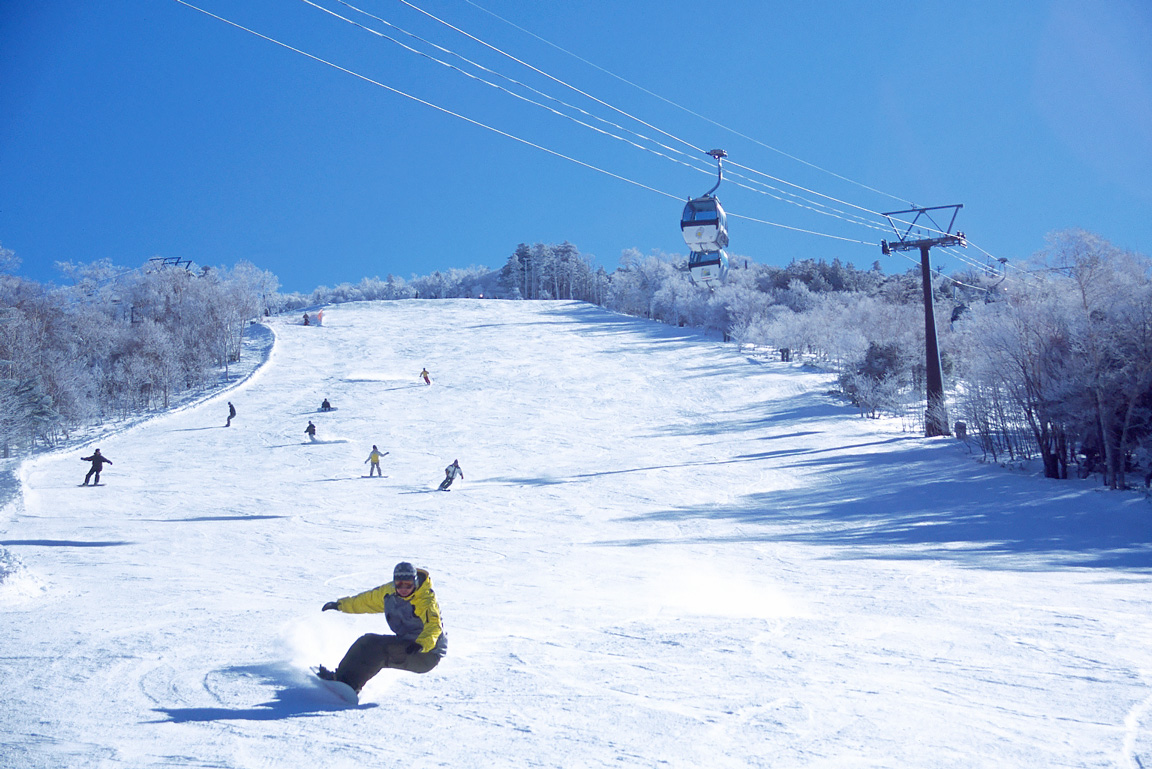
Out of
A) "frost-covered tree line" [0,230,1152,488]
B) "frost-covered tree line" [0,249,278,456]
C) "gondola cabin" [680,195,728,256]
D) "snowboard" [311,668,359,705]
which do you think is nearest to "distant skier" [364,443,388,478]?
"frost-covered tree line" [0,230,1152,488]

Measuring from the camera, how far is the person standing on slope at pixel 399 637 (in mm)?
5078

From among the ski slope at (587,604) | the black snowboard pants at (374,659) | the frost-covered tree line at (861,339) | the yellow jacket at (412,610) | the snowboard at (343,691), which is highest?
the frost-covered tree line at (861,339)

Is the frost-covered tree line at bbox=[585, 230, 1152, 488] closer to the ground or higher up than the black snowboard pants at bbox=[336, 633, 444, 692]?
higher up

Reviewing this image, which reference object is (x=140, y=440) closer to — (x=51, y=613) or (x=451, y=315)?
(x=51, y=613)

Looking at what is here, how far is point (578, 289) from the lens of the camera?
445 ft

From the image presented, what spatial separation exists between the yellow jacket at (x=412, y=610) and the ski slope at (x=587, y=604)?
0.46 m

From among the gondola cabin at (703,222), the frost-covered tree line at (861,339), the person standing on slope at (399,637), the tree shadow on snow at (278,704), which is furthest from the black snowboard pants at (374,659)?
the frost-covered tree line at (861,339)

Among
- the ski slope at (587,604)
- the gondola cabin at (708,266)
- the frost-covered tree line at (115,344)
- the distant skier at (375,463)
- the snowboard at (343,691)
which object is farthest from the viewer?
the frost-covered tree line at (115,344)

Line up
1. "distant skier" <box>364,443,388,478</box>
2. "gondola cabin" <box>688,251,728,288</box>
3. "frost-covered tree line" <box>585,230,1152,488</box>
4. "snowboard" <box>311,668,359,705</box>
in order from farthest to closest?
"distant skier" <box>364,443,388,478</box>
"frost-covered tree line" <box>585,230,1152,488</box>
"gondola cabin" <box>688,251,728,288</box>
"snowboard" <box>311,668,359,705</box>

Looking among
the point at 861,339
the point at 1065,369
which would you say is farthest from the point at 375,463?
the point at 861,339

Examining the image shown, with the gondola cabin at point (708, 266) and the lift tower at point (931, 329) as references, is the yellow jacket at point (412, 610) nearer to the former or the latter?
the gondola cabin at point (708, 266)

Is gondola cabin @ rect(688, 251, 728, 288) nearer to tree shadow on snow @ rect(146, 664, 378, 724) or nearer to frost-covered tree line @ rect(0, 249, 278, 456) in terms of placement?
tree shadow on snow @ rect(146, 664, 378, 724)

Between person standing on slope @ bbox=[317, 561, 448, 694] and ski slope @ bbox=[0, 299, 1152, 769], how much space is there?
0.26m

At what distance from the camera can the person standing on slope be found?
5078mm
